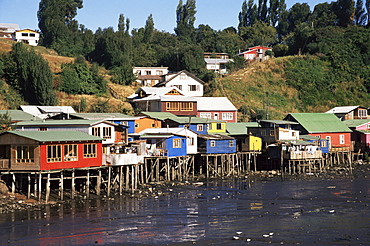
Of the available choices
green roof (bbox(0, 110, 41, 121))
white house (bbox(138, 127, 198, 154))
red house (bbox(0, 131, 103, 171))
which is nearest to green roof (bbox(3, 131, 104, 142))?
red house (bbox(0, 131, 103, 171))

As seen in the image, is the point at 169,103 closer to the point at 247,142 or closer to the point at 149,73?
the point at 247,142

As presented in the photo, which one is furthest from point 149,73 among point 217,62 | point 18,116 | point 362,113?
point 18,116

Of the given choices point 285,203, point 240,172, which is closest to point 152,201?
point 285,203

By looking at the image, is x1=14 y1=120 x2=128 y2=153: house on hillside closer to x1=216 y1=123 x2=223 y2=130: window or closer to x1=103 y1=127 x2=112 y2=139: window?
x1=103 y1=127 x2=112 y2=139: window

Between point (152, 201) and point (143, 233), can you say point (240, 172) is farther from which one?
point (143, 233)

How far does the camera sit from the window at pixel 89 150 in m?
44.8

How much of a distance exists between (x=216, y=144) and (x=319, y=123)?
66.6 ft

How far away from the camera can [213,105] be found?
273 feet

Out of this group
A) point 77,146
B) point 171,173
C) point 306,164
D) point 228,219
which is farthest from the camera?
point 306,164

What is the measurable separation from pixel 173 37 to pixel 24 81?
71314mm

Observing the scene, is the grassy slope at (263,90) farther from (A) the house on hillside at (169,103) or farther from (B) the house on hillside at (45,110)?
(B) the house on hillside at (45,110)

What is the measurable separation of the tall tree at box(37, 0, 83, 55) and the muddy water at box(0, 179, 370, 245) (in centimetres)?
8418

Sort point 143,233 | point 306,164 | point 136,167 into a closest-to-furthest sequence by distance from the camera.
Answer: point 143,233
point 136,167
point 306,164

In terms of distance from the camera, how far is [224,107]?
8281cm
